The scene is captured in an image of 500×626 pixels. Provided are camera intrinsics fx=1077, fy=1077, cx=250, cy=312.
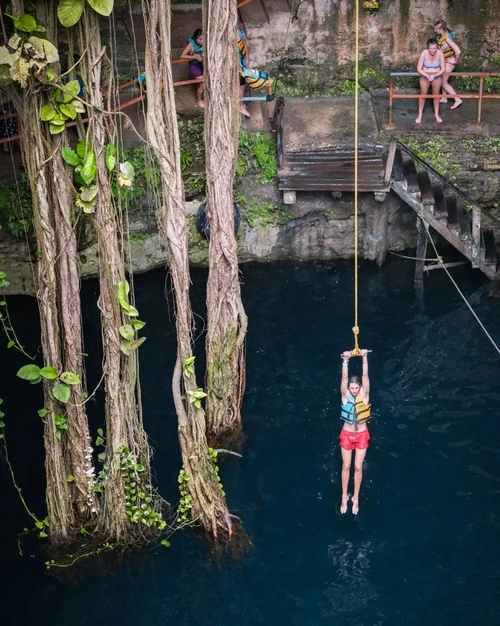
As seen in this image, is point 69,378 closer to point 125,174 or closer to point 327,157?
point 125,174

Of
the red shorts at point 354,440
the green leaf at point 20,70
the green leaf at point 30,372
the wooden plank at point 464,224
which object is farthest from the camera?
the wooden plank at point 464,224

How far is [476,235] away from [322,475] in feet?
14.3

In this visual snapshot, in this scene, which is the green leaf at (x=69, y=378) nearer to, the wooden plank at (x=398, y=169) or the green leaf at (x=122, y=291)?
the green leaf at (x=122, y=291)

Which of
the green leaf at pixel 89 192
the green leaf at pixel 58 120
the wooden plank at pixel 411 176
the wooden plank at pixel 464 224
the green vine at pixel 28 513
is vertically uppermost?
the green leaf at pixel 58 120

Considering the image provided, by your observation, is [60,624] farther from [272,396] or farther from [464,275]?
[464,275]

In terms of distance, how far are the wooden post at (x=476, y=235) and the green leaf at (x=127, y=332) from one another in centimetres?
607

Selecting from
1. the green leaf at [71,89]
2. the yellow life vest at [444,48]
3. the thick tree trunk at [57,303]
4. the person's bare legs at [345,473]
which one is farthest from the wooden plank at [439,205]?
the green leaf at [71,89]

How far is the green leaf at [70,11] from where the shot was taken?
Answer: 9.08m

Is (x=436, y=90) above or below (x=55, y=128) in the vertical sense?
below

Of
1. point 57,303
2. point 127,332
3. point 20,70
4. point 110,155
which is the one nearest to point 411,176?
point 127,332

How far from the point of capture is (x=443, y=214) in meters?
14.6

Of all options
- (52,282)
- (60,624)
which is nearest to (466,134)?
(52,282)

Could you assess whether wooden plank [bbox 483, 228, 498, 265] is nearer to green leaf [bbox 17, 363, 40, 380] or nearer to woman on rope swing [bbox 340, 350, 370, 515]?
woman on rope swing [bbox 340, 350, 370, 515]

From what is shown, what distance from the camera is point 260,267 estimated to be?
15.9 metres
